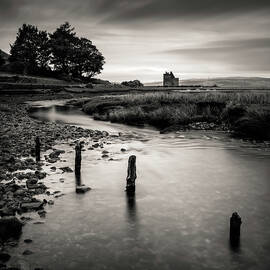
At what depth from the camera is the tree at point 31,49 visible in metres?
98.3

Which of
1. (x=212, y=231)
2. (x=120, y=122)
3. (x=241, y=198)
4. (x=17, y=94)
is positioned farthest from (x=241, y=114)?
(x=17, y=94)

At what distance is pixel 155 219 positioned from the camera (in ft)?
32.3

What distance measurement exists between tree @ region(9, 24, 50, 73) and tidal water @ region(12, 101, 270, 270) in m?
88.8

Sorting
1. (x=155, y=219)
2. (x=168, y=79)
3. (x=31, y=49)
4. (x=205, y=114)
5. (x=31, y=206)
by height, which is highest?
(x=31, y=49)

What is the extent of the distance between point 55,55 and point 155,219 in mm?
97225

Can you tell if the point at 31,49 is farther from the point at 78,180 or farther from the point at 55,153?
the point at 78,180

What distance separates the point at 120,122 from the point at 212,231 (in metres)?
26.7

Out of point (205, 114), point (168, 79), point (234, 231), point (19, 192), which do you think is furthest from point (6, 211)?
point (168, 79)

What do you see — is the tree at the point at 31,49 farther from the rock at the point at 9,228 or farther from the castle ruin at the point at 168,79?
the rock at the point at 9,228

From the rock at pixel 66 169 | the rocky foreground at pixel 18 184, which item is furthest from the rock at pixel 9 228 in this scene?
the rock at pixel 66 169

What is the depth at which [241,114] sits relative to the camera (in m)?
31.0

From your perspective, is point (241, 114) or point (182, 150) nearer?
point (182, 150)

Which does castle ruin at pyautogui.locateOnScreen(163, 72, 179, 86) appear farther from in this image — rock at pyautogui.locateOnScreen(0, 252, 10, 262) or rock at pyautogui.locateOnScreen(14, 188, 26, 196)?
rock at pyautogui.locateOnScreen(0, 252, 10, 262)

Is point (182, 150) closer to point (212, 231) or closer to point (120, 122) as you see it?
point (212, 231)
